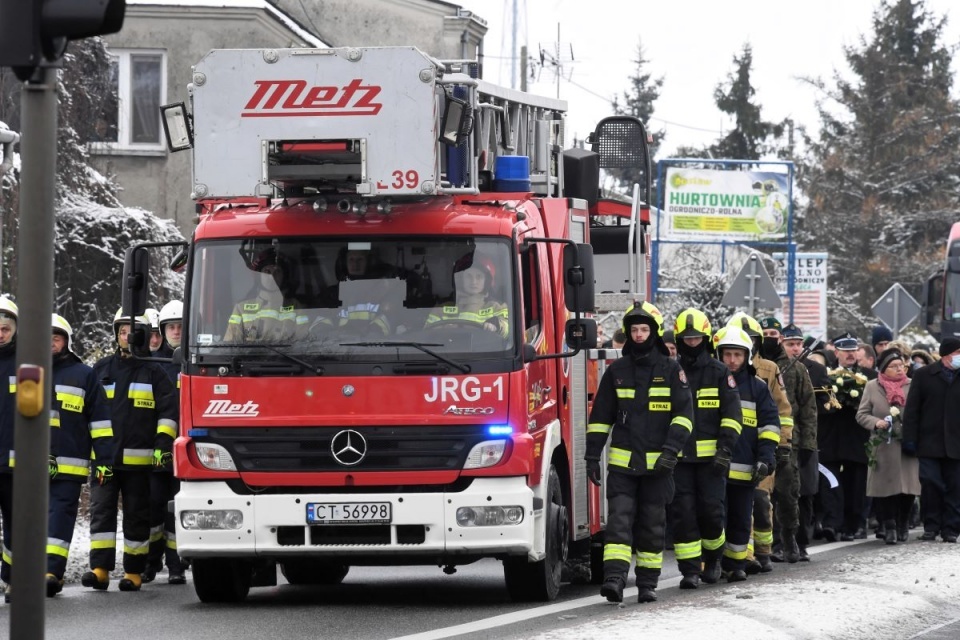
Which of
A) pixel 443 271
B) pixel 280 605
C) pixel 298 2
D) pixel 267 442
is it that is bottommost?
pixel 280 605

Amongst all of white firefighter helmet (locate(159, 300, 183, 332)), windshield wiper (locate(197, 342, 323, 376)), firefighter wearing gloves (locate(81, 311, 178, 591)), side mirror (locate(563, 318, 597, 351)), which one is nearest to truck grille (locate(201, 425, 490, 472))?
windshield wiper (locate(197, 342, 323, 376))

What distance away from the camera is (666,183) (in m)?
41.1

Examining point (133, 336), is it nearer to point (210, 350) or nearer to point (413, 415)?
point (210, 350)

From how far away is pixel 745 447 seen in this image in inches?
521

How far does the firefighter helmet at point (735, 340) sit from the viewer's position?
43.7 feet

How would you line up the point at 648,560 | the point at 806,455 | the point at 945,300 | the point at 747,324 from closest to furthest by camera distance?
the point at 648,560, the point at 747,324, the point at 806,455, the point at 945,300

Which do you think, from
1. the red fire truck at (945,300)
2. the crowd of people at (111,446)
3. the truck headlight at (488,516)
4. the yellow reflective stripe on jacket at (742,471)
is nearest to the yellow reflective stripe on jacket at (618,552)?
the truck headlight at (488,516)

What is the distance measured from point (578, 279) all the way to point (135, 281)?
8.49 feet

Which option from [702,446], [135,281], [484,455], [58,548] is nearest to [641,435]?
[702,446]

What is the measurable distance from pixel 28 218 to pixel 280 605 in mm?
5862

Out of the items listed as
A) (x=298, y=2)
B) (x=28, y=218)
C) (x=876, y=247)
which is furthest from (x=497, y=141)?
(x=876, y=247)

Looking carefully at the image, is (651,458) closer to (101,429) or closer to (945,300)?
(101,429)

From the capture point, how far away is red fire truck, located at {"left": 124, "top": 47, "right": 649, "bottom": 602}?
1059 cm

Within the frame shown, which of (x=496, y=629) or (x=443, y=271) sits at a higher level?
(x=443, y=271)
